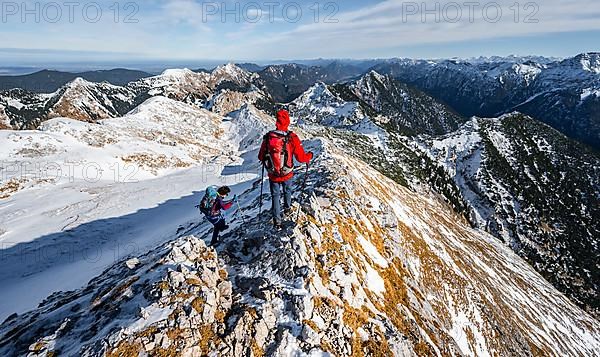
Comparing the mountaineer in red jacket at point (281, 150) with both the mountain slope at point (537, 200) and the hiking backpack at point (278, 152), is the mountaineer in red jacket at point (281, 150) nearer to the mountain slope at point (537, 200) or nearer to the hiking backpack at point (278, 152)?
the hiking backpack at point (278, 152)

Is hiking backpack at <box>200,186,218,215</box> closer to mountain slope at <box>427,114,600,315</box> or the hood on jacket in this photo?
the hood on jacket

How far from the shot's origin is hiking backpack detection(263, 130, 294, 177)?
45.0 ft

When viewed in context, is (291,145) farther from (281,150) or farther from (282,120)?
(282,120)

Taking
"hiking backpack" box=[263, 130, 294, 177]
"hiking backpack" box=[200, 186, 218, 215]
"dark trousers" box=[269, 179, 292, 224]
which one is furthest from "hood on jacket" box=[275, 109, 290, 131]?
"hiking backpack" box=[200, 186, 218, 215]

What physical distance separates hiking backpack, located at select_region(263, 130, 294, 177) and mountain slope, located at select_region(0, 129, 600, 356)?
3.17 meters

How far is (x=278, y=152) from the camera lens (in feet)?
45.1

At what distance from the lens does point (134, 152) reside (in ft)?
220

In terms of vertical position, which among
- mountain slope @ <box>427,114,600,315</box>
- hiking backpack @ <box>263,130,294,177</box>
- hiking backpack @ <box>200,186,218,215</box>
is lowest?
mountain slope @ <box>427,114,600,315</box>

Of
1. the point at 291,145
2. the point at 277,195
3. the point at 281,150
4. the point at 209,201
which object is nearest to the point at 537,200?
the point at 277,195

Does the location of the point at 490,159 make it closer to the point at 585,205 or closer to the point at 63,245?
the point at 585,205

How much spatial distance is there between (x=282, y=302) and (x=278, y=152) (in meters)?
5.66

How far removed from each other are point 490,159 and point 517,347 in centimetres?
18037

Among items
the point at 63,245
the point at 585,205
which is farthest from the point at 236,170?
the point at 585,205

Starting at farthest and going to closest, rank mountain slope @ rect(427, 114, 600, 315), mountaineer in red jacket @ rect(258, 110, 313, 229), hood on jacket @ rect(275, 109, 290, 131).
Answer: mountain slope @ rect(427, 114, 600, 315) → mountaineer in red jacket @ rect(258, 110, 313, 229) → hood on jacket @ rect(275, 109, 290, 131)
